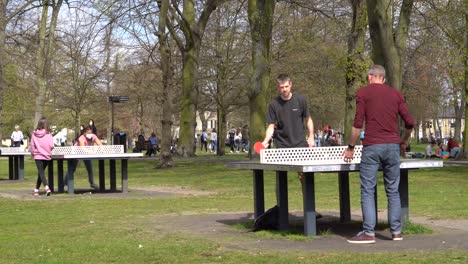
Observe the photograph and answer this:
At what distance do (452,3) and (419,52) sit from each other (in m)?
14.4

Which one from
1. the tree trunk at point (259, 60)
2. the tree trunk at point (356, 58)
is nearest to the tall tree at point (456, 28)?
the tree trunk at point (356, 58)

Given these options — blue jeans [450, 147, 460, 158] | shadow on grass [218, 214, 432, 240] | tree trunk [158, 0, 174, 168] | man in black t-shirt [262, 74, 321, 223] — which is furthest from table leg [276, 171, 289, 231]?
blue jeans [450, 147, 460, 158]

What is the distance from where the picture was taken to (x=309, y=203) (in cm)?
1030

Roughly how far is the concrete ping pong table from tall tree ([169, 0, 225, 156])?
75.1ft

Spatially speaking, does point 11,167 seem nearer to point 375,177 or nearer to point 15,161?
point 15,161

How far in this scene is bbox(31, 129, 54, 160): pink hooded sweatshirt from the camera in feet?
64.0

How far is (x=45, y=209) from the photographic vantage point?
1545 cm

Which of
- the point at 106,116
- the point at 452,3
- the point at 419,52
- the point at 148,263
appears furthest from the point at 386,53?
the point at 106,116

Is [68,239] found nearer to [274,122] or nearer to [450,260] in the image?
[274,122]

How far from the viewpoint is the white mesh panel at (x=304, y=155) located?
10.7 meters

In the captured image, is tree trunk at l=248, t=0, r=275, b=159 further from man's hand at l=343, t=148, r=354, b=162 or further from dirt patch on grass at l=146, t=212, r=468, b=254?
man's hand at l=343, t=148, r=354, b=162

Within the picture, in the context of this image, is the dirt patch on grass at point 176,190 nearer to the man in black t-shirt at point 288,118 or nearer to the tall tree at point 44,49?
the man in black t-shirt at point 288,118

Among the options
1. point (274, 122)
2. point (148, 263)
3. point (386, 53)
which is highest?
point (386, 53)

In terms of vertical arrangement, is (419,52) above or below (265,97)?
above
